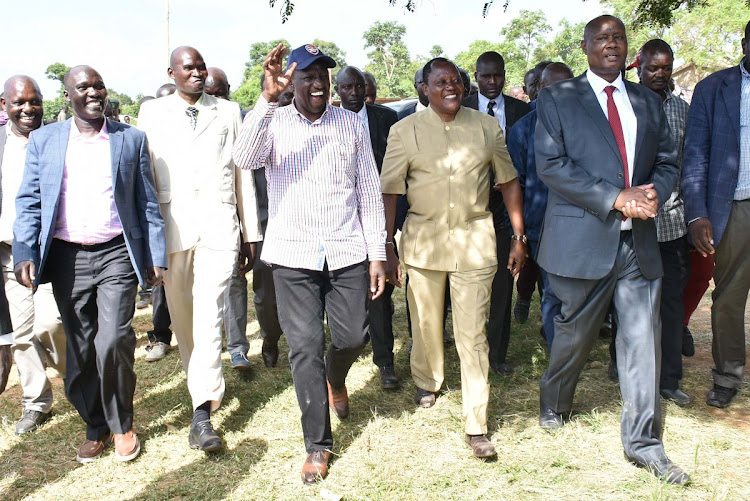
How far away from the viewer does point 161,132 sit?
465 cm

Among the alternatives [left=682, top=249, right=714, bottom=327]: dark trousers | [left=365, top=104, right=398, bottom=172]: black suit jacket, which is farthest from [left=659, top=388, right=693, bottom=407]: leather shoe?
[left=365, top=104, right=398, bottom=172]: black suit jacket

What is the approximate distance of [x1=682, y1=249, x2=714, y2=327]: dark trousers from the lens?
536cm

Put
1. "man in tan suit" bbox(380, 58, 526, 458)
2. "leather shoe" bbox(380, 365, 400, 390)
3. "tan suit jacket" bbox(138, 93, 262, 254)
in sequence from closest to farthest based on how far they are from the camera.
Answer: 1. "man in tan suit" bbox(380, 58, 526, 458)
2. "tan suit jacket" bbox(138, 93, 262, 254)
3. "leather shoe" bbox(380, 365, 400, 390)

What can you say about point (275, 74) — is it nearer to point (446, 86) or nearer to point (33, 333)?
point (446, 86)

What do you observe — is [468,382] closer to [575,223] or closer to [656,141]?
[575,223]

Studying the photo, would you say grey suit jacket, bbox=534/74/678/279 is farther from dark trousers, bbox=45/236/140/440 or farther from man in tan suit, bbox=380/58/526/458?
dark trousers, bbox=45/236/140/440

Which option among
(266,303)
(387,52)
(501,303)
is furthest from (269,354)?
(387,52)

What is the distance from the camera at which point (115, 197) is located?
418 cm

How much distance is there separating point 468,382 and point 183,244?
2.06 m

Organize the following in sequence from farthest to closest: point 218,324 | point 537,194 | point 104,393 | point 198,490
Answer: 1. point 537,194
2. point 218,324
3. point 104,393
4. point 198,490

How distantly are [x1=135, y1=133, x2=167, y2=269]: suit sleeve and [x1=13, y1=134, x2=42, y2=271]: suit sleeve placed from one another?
0.58 metres

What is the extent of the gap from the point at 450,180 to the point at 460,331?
97 centimetres

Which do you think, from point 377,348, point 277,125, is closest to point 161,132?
point 277,125

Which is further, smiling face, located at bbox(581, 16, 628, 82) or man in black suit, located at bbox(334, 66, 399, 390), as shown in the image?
man in black suit, located at bbox(334, 66, 399, 390)
